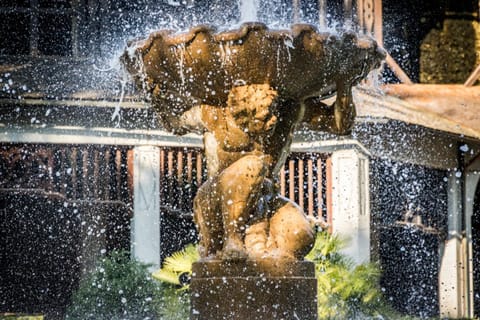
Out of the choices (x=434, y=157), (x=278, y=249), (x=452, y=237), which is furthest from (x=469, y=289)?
(x=278, y=249)

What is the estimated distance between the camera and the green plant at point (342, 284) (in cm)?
1191

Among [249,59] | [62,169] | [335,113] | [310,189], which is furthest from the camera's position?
[310,189]

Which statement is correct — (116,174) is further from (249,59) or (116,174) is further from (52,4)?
Answer: (249,59)

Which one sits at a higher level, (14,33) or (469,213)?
(14,33)

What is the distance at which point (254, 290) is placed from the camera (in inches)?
258

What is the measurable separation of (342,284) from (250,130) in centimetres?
597

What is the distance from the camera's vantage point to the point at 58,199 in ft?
44.9

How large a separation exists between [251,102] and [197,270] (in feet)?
3.84

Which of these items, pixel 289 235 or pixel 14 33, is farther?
pixel 14 33

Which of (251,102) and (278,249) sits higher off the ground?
(251,102)

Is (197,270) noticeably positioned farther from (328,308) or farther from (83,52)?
(83,52)

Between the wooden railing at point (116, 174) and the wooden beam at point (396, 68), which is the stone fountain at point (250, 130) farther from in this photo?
the wooden beam at point (396, 68)

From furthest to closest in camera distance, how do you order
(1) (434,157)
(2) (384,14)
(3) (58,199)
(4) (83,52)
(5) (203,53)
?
(2) (384,14), (1) (434,157), (4) (83,52), (3) (58,199), (5) (203,53)

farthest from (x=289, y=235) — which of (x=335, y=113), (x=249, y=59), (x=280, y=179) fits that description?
(x=280, y=179)
